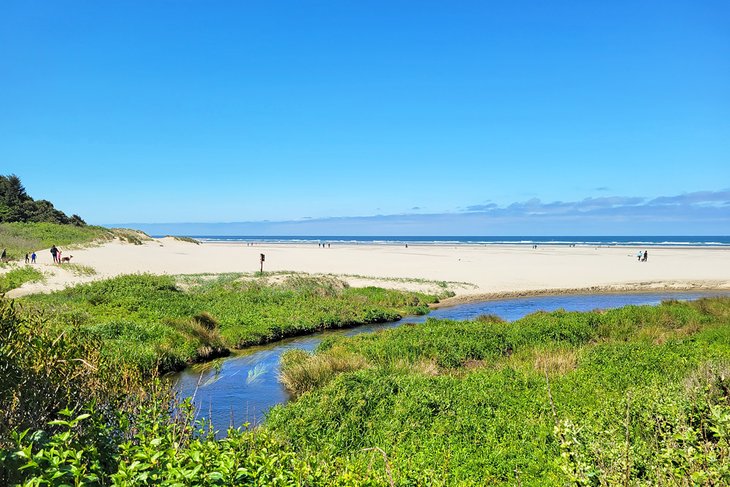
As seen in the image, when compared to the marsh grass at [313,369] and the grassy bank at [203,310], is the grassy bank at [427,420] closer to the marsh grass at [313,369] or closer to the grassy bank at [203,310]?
the marsh grass at [313,369]

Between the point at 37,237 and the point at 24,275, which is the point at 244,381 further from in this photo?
the point at 37,237

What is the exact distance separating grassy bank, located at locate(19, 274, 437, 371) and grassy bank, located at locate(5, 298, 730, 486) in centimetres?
452

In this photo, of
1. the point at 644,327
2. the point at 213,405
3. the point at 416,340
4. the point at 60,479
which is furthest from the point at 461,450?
the point at 644,327

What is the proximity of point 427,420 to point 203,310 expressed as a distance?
16879 mm

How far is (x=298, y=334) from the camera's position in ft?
76.1

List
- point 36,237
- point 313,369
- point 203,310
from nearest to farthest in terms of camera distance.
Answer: point 313,369
point 203,310
point 36,237

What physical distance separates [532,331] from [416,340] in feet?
14.9

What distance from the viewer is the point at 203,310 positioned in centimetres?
2375

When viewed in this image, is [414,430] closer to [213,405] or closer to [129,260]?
[213,405]

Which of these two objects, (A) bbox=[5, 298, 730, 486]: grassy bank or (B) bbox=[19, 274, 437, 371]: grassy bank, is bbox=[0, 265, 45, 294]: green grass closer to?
(B) bbox=[19, 274, 437, 371]: grassy bank

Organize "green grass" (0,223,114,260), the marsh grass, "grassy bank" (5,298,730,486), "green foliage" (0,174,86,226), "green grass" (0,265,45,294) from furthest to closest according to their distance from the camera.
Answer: "green foliage" (0,174,86,226)
"green grass" (0,223,114,260)
"green grass" (0,265,45,294)
the marsh grass
"grassy bank" (5,298,730,486)

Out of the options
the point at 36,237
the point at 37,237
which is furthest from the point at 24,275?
the point at 37,237

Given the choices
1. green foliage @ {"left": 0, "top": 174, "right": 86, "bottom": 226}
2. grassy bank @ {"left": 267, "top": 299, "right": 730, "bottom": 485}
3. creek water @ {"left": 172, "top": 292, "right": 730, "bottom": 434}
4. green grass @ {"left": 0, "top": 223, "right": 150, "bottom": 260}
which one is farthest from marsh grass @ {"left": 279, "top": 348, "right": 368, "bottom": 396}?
green foliage @ {"left": 0, "top": 174, "right": 86, "bottom": 226}

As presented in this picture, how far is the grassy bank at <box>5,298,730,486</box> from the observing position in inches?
171
